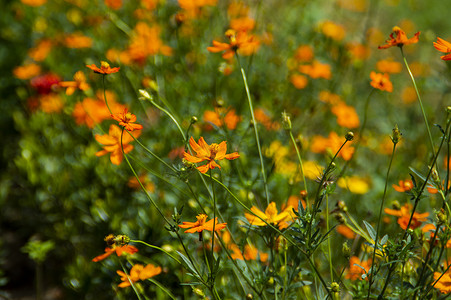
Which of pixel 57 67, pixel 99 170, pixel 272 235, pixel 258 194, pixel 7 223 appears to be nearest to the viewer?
pixel 272 235

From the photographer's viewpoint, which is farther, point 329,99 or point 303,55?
point 303,55

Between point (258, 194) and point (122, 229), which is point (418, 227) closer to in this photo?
point (258, 194)

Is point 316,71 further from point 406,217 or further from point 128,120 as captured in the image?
point 128,120

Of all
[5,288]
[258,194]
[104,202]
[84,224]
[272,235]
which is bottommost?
[5,288]

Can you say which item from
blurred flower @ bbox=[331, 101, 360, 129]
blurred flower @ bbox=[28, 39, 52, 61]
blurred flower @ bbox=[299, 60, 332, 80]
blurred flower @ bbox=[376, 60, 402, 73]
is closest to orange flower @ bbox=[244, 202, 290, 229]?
blurred flower @ bbox=[331, 101, 360, 129]

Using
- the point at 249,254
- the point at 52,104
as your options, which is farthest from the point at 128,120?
the point at 52,104

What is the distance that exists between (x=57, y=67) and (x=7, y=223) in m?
0.81

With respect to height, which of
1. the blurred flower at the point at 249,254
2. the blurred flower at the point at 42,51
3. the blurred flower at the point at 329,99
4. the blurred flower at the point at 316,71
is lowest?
the blurred flower at the point at 42,51

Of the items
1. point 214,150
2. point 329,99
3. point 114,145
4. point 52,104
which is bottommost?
point 52,104

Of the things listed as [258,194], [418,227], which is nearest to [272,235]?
[418,227]

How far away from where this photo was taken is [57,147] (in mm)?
1797

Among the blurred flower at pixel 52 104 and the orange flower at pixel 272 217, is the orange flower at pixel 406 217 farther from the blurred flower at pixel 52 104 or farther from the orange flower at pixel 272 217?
the blurred flower at pixel 52 104

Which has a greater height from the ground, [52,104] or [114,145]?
[114,145]

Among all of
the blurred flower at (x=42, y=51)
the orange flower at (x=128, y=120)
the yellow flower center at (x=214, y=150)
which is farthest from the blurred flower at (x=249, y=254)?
the blurred flower at (x=42, y=51)
